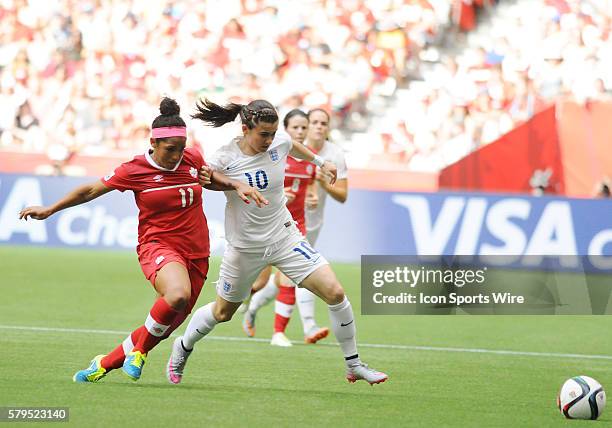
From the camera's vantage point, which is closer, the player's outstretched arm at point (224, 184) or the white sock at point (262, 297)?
the player's outstretched arm at point (224, 184)

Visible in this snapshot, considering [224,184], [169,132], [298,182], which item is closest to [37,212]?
[169,132]

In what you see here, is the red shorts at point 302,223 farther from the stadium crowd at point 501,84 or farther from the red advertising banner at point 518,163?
the stadium crowd at point 501,84

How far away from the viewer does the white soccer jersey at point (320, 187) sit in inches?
508

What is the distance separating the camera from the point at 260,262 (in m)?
9.73

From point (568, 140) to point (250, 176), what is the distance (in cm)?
1255

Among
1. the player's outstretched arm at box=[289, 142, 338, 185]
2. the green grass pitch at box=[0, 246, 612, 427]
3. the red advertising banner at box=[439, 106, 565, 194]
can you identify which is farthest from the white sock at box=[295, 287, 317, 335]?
the red advertising banner at box=[439, 106, 565, 194]

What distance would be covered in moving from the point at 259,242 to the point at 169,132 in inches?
46.6

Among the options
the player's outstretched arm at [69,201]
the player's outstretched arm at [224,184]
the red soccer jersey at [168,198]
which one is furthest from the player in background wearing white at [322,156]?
the player's outstretched arm at [69,201]

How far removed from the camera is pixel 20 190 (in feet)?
70.9

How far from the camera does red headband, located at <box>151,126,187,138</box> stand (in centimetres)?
905

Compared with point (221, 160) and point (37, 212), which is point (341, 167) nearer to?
point (221, 160)

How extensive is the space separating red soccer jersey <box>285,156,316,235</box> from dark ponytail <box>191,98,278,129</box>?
2.94 m

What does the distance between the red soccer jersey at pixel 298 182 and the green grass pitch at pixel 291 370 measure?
139cm

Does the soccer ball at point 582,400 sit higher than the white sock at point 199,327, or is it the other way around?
the white sock at point 199,327
